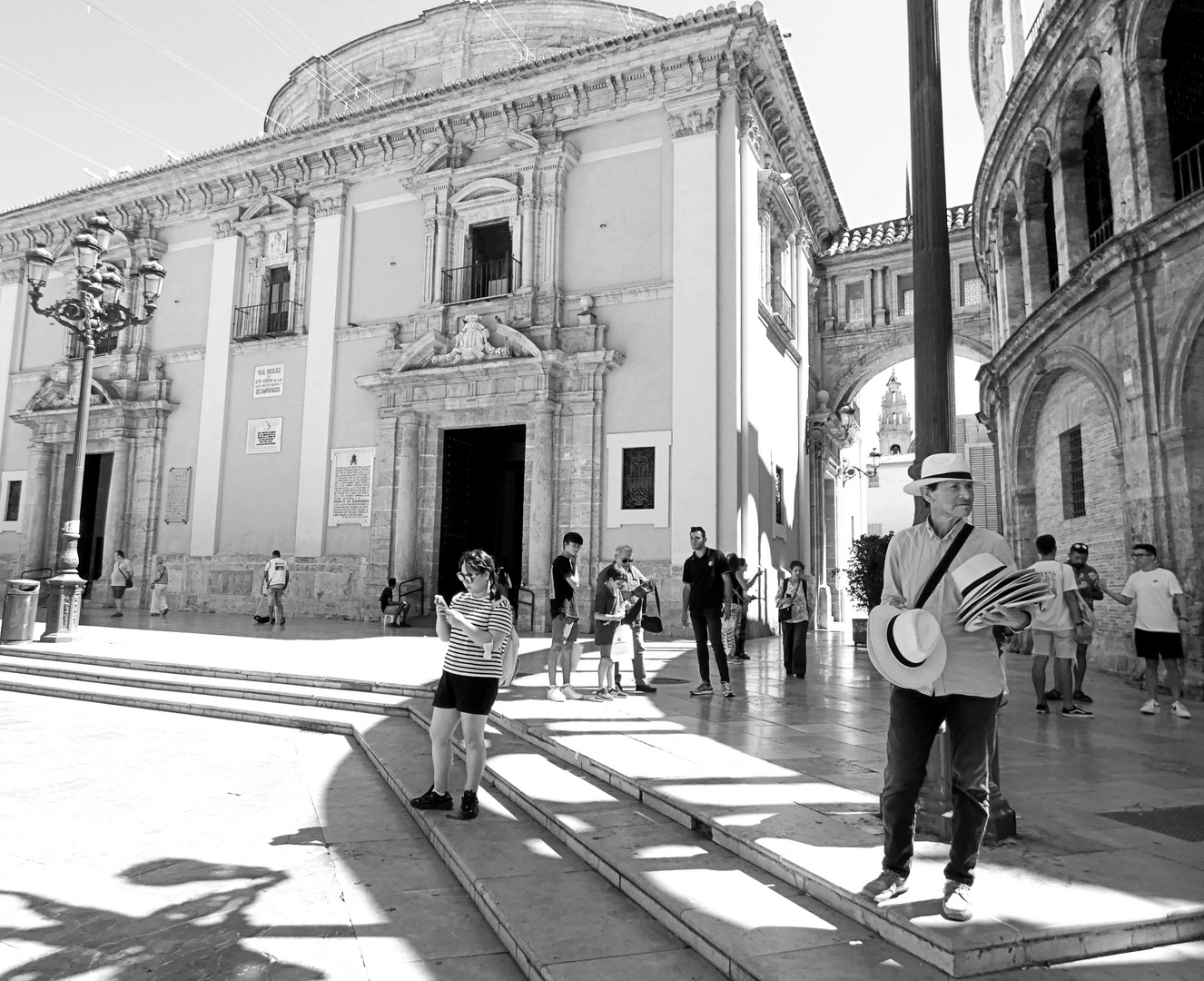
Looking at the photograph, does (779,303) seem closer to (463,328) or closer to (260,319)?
(463,328)

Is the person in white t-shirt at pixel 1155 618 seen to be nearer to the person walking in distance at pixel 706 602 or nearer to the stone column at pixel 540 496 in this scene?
the person walking in distance at pixel 706 602

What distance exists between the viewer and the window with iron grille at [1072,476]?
11867mm

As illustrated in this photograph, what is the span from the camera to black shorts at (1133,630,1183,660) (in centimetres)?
697

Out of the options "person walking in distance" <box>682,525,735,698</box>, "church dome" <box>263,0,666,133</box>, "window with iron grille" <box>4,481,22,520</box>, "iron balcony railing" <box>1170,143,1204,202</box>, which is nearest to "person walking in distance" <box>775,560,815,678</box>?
"person walking in distance" <box>682,525,735,698</box>

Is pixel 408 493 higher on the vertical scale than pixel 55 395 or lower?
lower

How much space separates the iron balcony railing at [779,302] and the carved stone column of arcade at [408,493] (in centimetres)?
745

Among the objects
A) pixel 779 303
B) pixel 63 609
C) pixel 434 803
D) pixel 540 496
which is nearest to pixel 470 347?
pixel 540 496

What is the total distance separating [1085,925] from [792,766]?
2.25 metres

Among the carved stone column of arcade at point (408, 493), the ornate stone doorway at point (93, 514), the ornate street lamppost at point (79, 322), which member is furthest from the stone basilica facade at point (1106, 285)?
the ornate stone doorway at point (93, 514)

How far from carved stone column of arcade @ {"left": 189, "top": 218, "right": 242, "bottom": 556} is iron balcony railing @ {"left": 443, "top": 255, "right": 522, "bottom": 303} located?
586 cm

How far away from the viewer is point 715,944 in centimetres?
279

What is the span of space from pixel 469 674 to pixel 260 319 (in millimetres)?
16897

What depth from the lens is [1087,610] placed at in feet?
24.8

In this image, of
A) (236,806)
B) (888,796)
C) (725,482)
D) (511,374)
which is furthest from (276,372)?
(888,796)
